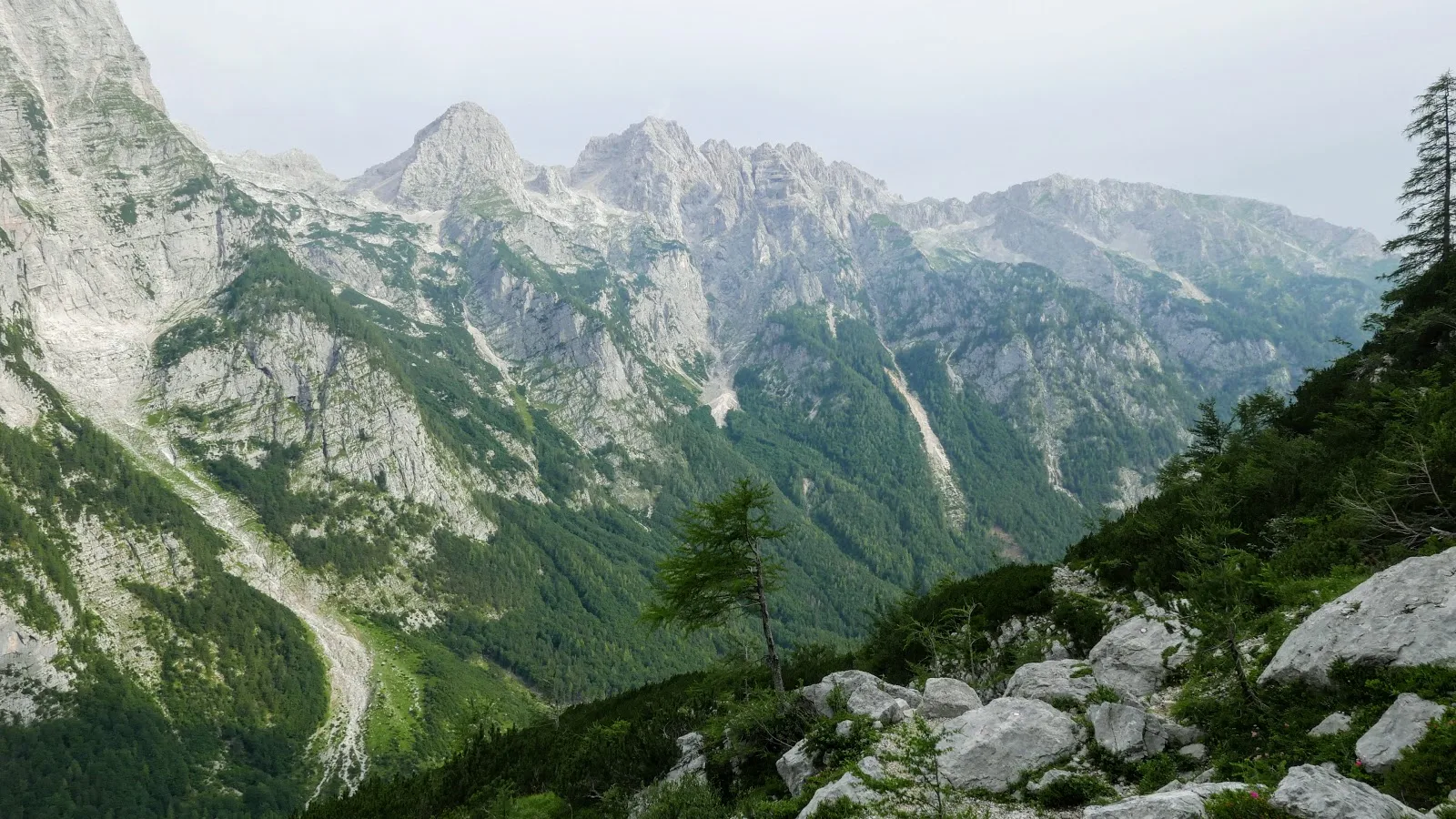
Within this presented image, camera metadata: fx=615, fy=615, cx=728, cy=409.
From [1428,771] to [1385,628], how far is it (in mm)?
4241

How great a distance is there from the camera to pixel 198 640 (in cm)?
14400

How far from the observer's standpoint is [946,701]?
2047 centimetres

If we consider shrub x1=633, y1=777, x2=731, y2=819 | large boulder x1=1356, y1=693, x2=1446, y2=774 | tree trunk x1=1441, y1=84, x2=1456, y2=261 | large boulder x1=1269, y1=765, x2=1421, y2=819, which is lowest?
shrub x1=633, y1=777, x2=731, y2=819

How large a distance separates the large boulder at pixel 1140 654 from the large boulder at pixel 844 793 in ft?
24.2

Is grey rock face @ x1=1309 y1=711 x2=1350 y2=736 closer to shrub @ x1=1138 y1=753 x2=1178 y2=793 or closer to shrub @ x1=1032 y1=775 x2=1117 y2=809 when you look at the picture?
shrub @ x1=1138 y1=753 x2=1178 y2=793

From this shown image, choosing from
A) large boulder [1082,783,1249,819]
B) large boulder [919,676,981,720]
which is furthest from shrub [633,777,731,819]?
large boulder [1082,783,1249,819]

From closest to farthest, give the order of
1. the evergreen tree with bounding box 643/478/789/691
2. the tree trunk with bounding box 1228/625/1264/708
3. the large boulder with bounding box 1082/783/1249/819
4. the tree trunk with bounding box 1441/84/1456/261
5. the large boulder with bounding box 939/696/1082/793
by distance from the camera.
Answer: the large boulder with bounding box 1082/783/1249/819
the tree trunk with bounding box 1228/625/1264/708
the large boulder with bounding box 939/696/1082/793
the evergreen tree with bounding box 643/478/789/691
the tree trunk with bounding box 1441/84/1456/261

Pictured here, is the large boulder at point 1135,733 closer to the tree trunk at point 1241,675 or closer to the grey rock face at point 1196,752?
the grey rock face at point 1196,752

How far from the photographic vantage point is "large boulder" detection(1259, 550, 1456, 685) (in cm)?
1123

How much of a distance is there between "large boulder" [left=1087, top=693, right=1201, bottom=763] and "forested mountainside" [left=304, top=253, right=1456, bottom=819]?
0.05 m

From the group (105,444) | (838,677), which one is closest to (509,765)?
(838,677)

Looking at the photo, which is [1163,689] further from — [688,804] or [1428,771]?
[688,804]

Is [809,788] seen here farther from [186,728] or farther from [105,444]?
[105,444]

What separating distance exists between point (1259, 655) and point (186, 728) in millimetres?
179041
